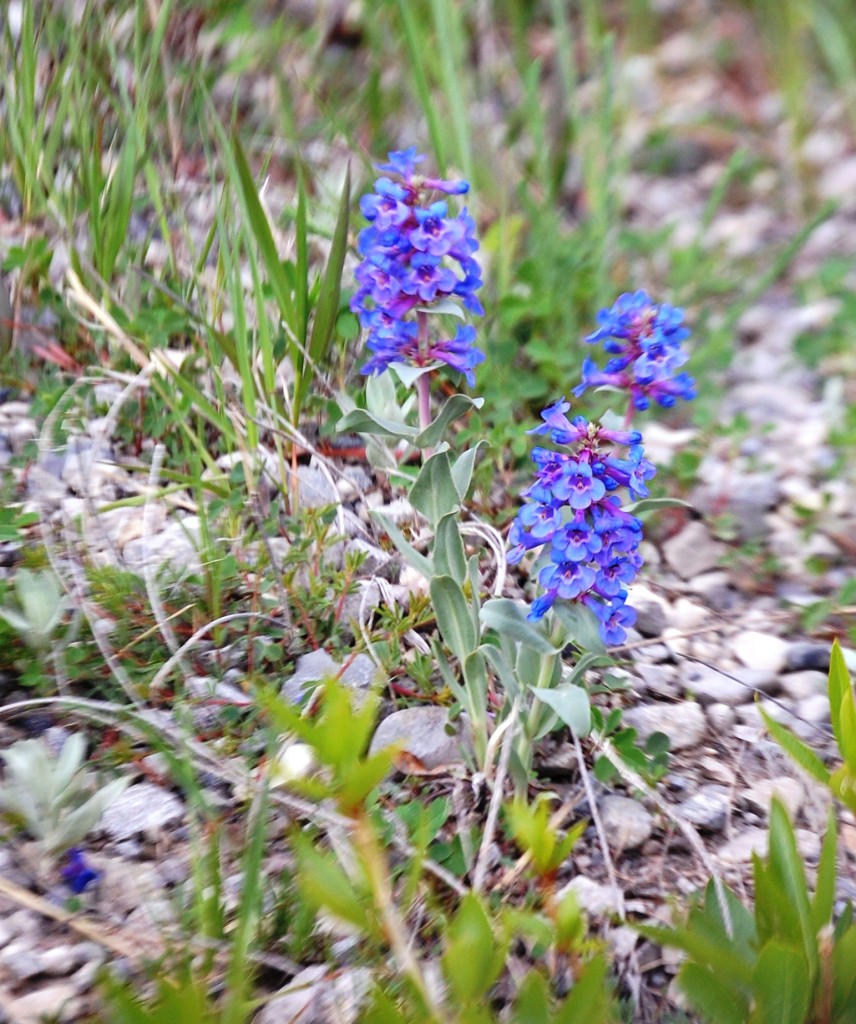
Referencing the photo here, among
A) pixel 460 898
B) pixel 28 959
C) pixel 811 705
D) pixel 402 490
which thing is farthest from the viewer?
pixel 402 490

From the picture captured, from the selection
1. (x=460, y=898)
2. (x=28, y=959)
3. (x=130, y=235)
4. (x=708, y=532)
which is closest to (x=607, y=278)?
(x=708, y=532)

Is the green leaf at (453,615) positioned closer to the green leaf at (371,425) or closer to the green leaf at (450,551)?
the green leaf at (450,551)

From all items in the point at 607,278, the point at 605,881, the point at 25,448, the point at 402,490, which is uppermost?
the point at 607,278

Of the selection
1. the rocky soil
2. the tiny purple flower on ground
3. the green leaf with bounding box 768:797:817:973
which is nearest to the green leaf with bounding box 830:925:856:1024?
the green leaf with bounding box 768:797:817:973

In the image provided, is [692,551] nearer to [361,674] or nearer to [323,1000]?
[361,674]

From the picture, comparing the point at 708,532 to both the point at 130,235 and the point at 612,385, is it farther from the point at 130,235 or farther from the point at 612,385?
the point at 130,235

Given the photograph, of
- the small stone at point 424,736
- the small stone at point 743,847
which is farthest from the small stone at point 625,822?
the small stone at point 424,736
